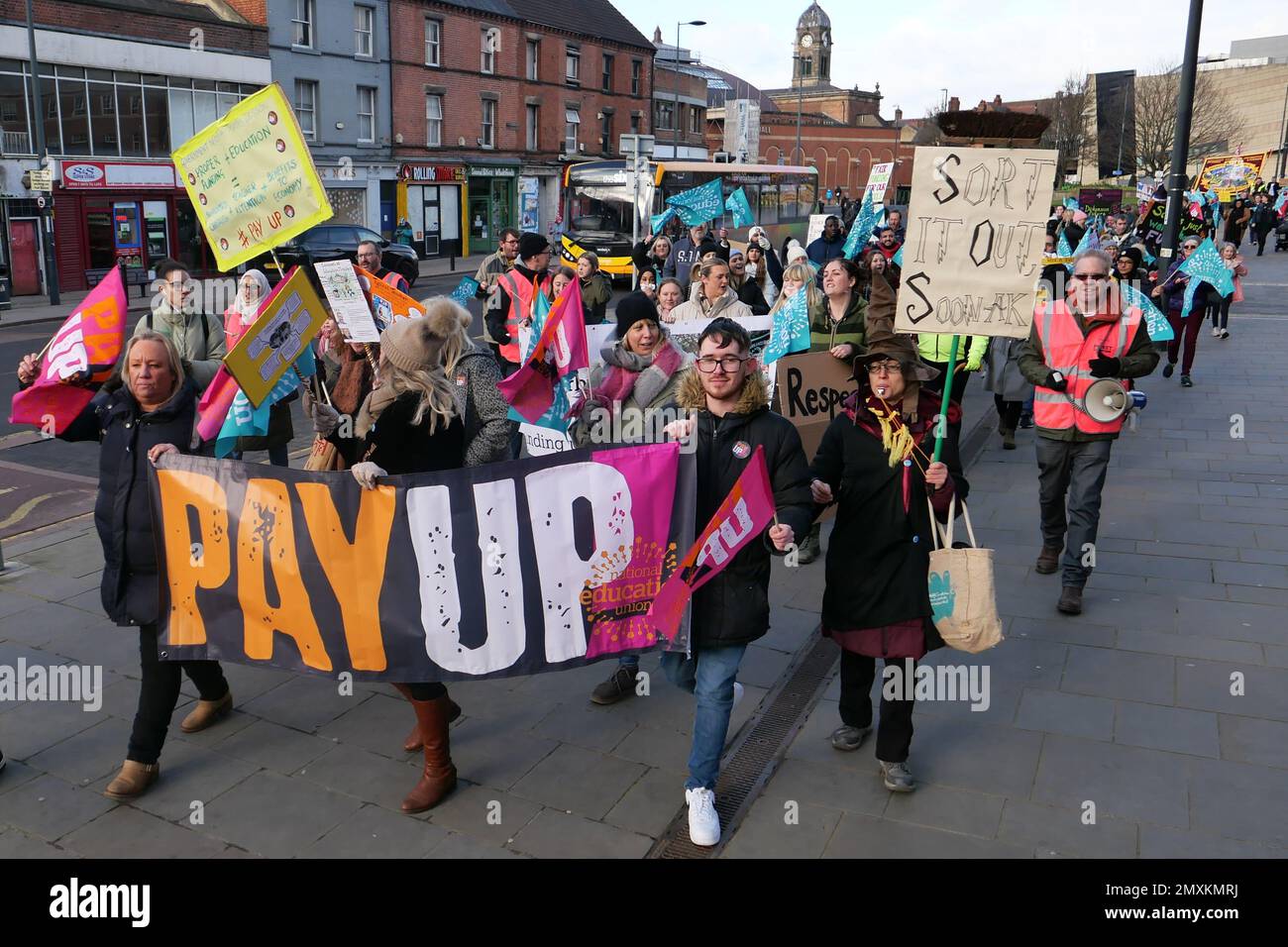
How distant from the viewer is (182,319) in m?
6.86

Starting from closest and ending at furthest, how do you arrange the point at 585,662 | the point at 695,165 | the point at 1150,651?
1. the point at 585,662
2. the point at 1150,651
3. the point at 695,165

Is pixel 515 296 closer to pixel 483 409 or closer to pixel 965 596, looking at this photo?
pixel 483 409

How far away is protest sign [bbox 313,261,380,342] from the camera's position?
19.6ft

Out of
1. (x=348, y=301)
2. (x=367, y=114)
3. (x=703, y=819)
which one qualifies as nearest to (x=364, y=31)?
(x=367, y=114)

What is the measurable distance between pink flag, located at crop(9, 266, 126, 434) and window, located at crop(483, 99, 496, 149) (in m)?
38.9

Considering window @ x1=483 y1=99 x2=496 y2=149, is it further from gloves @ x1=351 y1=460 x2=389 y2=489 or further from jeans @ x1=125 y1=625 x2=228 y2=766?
gloves @ x1=351 y1=460 x2=389 y2=489

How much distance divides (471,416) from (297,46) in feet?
108

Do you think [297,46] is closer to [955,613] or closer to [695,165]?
[695,165]

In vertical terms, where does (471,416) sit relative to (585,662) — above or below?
above

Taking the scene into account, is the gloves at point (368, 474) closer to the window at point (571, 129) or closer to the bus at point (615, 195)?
the bus at point (615, 195)

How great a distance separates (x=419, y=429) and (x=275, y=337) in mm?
949

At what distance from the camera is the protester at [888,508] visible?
4234mm
